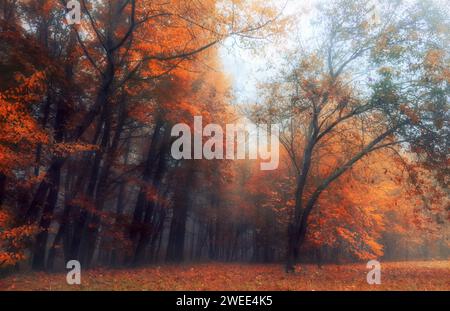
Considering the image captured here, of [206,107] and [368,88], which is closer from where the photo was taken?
[368,88]

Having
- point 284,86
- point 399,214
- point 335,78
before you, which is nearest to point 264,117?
point 284,86

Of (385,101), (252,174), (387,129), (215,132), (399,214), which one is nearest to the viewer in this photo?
(385,101)

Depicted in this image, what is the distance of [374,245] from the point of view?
21.8 meters

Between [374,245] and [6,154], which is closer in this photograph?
[6,154]

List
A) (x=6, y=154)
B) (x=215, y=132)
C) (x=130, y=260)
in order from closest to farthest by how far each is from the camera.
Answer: (x=6, y=154) → (x=215, y=132) → (x=130, y=260)

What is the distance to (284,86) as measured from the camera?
15.8 metres

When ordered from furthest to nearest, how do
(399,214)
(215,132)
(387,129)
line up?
(399,214) < (215,132) < (387,129)

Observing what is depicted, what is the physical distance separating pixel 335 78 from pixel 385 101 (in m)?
2.80

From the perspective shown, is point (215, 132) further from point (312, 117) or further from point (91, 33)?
point (91, 33)

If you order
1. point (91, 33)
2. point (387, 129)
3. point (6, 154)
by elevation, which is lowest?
point (6, 154)

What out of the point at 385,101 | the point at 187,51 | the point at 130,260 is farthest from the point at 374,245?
the point at 187,51
